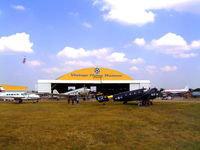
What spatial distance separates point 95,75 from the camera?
212 feet

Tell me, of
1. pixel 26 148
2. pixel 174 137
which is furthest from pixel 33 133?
pixel 174 137

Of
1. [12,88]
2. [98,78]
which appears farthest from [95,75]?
[12,88]

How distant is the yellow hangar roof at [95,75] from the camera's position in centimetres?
6353

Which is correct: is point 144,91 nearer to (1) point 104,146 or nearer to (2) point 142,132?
(2) point 142,132

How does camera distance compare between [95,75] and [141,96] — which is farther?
[95,75]

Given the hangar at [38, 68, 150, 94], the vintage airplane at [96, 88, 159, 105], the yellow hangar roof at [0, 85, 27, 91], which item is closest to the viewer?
the vintage airplane at [96, 88, 159, 105]

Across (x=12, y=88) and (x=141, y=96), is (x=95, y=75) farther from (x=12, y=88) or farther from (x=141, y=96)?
(x=12, y=88)

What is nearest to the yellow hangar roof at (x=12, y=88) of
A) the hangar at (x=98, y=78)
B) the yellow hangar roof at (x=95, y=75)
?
the hangar at (x=98, y=78)

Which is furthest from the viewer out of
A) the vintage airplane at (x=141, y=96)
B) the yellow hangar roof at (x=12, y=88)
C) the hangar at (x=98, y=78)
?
the yellow hangar roof at (x=12, y=88)

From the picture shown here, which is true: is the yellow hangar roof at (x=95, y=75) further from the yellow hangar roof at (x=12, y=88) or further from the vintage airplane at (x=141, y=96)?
the yellow hangar roof at (x=12, y=88)

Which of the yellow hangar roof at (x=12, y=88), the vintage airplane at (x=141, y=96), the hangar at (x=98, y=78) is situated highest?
the hangar at (x=98, y=78)

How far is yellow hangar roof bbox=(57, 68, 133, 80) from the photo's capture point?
208 ft

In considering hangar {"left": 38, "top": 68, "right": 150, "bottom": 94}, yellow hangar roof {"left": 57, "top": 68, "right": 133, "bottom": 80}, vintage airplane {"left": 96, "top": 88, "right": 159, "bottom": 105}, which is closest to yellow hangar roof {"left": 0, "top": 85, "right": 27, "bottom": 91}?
hangar {"left": 38, "top": 68, "right": 150, "bottom": 94}

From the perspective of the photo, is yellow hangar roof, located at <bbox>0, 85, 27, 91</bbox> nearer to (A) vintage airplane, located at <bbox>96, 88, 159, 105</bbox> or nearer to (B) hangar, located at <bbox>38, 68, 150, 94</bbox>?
(B) hangar, located at <bbox>38, 68, 150, 94</bbox>
